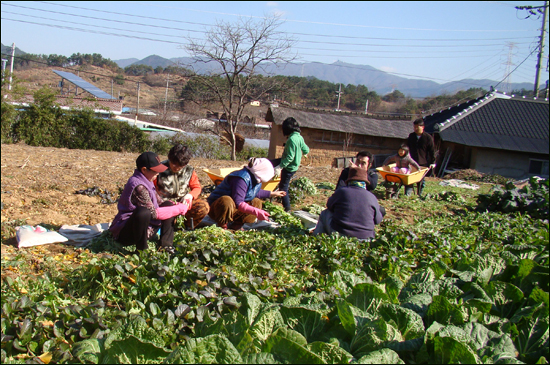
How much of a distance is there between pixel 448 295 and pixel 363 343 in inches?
46.0

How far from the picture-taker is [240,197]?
5.02 m

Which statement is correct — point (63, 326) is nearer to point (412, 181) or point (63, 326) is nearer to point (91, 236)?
point (91, 236)

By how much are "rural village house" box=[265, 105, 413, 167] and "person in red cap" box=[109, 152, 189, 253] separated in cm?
2026

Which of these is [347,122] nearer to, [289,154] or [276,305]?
[289,154]

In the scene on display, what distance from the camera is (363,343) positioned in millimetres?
2186

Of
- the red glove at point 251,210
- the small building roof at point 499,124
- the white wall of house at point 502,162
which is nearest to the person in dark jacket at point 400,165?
the red glove at point 251,210

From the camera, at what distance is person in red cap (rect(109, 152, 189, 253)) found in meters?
4.05

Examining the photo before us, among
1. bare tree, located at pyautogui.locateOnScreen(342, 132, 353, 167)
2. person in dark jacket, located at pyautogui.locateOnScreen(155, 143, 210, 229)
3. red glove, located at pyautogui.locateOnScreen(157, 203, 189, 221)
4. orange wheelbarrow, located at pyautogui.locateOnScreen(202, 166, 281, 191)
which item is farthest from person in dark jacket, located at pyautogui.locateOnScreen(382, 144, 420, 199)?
bare tree, located at pyautogui.locateOnScreen(342, 132, 353, 167)

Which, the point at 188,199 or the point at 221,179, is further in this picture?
the point at 221,179

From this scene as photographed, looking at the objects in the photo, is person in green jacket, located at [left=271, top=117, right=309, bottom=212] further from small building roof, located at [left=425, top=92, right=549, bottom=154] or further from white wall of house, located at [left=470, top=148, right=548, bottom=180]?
white wall of house, located at [left=470, top=148, right=548, bottom=180]

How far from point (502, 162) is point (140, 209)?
20285mm

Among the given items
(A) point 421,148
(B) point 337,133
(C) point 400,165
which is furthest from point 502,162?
(C) point 400,165

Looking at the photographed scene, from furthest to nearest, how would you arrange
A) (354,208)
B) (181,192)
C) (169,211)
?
(181,192) < (354,208) < (169,211)

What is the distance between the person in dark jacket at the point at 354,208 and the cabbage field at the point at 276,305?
0.65ft
